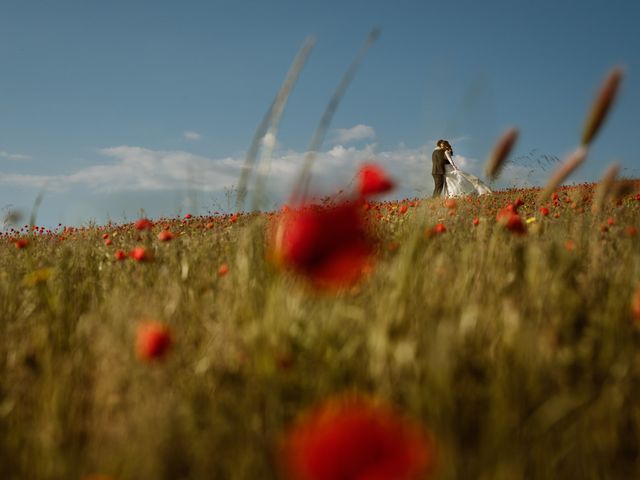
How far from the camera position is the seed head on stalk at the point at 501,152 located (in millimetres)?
1734

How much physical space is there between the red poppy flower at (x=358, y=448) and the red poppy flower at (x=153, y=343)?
452 mm

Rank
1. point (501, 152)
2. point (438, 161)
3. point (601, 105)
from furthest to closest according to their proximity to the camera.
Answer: point (438, 161), point (501, 152), point (601, 105)

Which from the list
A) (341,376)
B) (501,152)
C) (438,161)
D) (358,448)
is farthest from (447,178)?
(358,448)

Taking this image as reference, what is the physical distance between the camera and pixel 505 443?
1032 millimetres

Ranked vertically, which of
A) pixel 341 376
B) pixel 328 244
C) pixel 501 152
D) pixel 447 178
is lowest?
pixel 341 376

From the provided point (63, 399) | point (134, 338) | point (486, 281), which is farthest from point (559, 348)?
point (63, 399)

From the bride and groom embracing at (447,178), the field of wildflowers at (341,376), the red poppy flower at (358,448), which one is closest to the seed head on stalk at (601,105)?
the field of wildflowers at (341,376)

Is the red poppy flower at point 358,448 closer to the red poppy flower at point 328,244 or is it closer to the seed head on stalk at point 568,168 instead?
the red poppy flower at point 328,244

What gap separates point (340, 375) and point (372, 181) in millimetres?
734

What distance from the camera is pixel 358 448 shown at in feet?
2.60

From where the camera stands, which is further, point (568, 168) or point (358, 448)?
point (568, 168)

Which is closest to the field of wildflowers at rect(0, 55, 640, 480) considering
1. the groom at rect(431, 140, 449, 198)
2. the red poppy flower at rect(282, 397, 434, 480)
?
the red poppy flower at rect(282, 397, 434, 480)

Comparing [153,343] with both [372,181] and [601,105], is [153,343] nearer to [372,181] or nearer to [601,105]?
[372,181]

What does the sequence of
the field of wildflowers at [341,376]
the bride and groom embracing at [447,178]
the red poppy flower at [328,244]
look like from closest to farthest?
the field of wildflowers at [341,376], the red poppy flower at [328,244], the bride and groom embracing at [447,178]
